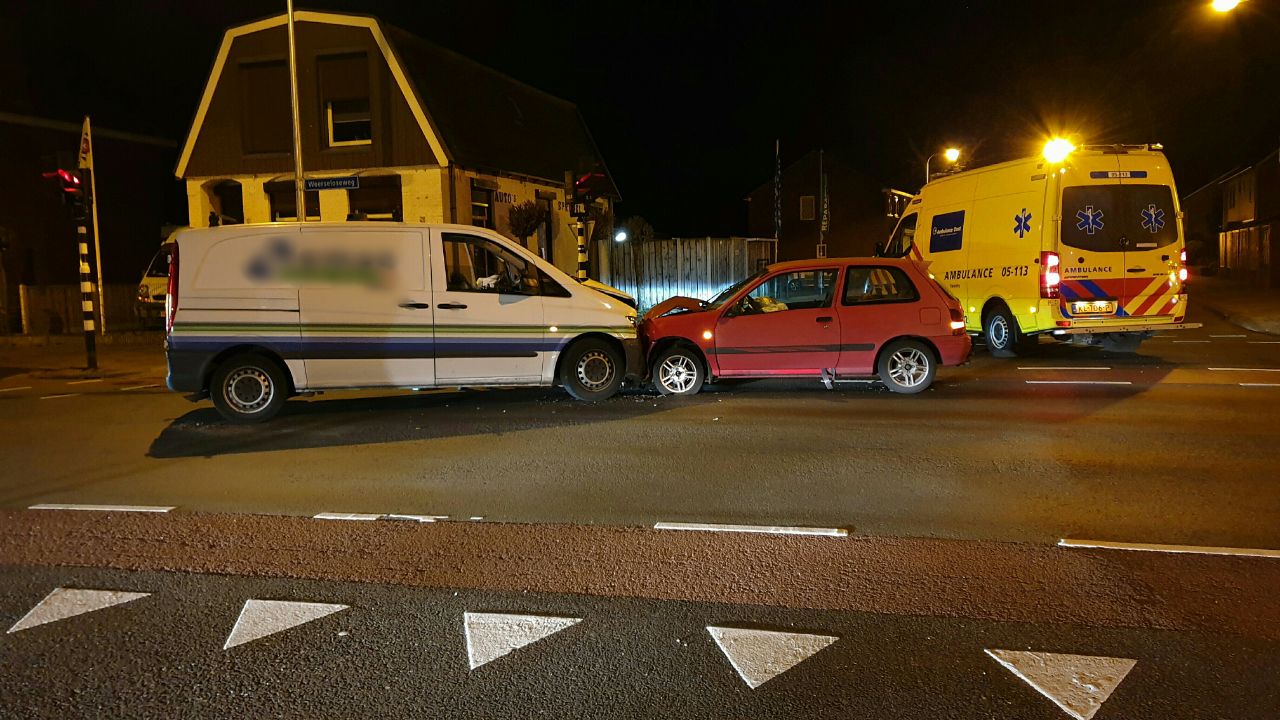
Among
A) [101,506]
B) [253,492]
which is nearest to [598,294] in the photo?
[253,492]

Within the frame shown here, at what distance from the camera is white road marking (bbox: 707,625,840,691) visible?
3.66 metres

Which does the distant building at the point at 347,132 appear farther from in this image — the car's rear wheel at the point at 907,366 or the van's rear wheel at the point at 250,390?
the car's rear wheel at the point at 907,366

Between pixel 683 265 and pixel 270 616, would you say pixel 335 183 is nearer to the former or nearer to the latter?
pixel 683 265

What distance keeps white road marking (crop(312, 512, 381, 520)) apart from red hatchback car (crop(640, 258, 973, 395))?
523 cm

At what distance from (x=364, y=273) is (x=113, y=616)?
5644 mm

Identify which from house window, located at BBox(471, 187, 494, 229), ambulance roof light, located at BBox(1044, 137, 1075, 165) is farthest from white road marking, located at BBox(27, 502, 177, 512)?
house window, located at BBox(471, 187, 494, 229)

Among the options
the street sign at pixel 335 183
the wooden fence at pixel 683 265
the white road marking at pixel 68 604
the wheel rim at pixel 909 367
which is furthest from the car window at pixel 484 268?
the wooden fence at pixel 683 265

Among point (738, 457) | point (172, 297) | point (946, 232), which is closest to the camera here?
point (738, 457)

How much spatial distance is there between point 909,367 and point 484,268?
5091 millimetres

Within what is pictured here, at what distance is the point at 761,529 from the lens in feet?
17.8

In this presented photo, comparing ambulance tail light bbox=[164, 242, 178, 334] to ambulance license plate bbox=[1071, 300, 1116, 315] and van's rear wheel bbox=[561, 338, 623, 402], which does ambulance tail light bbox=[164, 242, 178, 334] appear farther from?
ambulance license plate bbox=[1071, 300, 1116, 315]

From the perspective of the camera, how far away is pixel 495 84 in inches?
994

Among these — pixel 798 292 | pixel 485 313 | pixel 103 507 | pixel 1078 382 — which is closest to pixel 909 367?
pixel 798 292

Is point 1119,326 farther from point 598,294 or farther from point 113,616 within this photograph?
point 113,616
